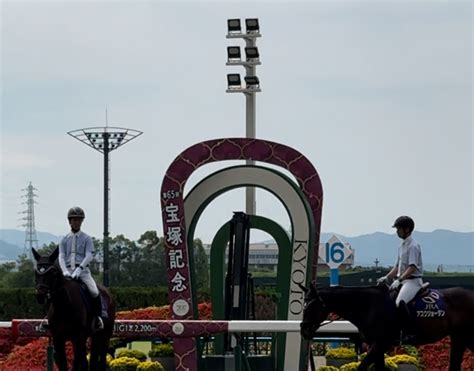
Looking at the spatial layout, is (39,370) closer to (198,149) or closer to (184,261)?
(184,261)

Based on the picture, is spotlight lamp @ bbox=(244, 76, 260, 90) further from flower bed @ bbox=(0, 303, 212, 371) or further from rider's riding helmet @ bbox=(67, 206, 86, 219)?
rider's riding helmet @ bbox=(67, 206, 86, 219)

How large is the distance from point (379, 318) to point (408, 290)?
20.0 inches

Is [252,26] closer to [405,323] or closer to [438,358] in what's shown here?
[438,358]

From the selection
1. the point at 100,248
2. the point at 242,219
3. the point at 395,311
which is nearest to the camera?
the point at 395,311

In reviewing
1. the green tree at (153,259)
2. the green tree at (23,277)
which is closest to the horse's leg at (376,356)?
the green tree at (23,277)

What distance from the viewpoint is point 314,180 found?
59.8 ft

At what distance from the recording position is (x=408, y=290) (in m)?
13.8

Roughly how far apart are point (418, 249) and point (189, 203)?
527 centimetres

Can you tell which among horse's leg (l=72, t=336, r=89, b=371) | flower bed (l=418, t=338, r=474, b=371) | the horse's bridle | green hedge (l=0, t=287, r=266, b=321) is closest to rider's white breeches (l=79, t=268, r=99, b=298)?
→ horse's leg (l=72, t=336, r=89, b=371)

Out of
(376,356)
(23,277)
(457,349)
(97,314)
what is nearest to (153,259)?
(23,277)

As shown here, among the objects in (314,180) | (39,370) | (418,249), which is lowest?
(39,370)

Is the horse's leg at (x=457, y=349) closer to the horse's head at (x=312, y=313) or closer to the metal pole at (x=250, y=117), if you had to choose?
the horse's head at (x=312, y=313)

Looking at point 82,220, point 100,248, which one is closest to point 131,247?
point 100,248

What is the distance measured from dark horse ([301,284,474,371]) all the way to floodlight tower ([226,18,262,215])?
12849 millimetres
